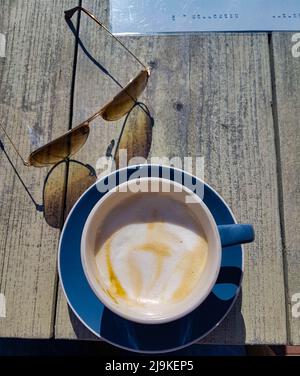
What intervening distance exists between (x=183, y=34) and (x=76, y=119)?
0.74 ft

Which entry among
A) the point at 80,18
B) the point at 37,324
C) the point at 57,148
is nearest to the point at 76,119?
the point at 57,148

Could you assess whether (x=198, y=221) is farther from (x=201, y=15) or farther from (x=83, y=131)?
(x=201, y=15)

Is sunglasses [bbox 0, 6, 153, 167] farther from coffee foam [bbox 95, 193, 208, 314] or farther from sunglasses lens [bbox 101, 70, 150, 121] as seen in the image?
coffee foam [bbox 95, 193, 208, 314]

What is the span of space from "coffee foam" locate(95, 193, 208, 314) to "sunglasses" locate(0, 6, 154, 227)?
0.10m

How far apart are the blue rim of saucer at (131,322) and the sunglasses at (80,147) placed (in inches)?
1.5

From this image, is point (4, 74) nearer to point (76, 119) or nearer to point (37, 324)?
point (76, 119)

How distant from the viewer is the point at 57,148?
68 centimetres

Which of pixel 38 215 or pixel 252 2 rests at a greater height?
pixel 252 2

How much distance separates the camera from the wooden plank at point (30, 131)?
0.66 metres

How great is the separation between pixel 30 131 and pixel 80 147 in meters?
0.09

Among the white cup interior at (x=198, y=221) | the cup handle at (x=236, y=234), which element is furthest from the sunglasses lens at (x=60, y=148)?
the cup handle at (x=236, y=234)

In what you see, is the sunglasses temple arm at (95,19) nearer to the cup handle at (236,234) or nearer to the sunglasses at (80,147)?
the sunglasses at (80,147)

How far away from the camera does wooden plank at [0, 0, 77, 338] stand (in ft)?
2.17

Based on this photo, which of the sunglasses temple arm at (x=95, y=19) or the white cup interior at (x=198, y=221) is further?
the sunglasses temple arm at (x=95, y=19)
